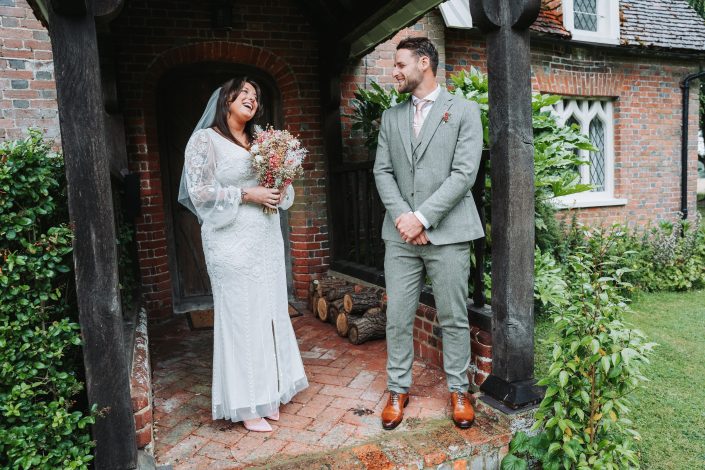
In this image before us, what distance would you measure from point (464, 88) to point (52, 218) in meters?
3.38

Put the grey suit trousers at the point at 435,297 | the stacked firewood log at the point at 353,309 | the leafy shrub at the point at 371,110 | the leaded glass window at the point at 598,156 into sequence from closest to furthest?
the grey suit trousers at the point at 435,297 → the stacked firewood log at the point at 353,309 → the leafy shrub at the point at 371,110 → the leaded glass window at the point at 598,156

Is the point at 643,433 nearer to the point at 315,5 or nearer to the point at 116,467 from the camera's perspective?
the point at 116,467

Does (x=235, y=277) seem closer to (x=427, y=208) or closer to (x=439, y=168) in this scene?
(x=427, y=208)

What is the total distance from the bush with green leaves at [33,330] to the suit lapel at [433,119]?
1.91 metres

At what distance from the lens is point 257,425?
10.0 feet

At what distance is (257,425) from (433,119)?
2.06 meters

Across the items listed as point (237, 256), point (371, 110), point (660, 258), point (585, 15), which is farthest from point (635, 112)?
point (237, 256)

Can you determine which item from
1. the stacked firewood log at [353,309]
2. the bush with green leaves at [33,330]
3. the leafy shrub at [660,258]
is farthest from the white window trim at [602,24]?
the bush with green leaves at [33,330]

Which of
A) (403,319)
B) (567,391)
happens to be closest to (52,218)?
(403,319)

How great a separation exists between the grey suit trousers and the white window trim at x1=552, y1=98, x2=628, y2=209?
5874mm

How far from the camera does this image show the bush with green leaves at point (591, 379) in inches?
96.9

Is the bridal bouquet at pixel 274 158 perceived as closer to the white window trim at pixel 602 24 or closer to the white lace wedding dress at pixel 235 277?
the white lace wedding dress at pixel 235 277

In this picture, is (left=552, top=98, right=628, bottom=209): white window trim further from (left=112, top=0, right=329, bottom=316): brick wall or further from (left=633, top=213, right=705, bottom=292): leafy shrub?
(left=112, top=0, right=329, bottom=316): brick wall

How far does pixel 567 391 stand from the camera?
2.65 metres
